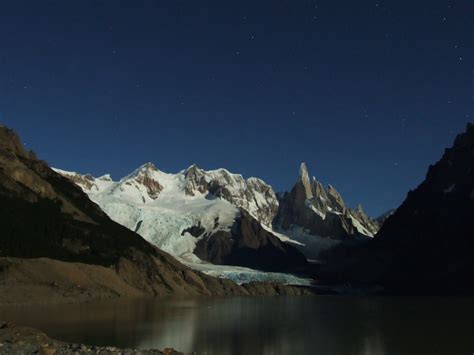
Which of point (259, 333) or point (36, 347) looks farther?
point (259, 333)

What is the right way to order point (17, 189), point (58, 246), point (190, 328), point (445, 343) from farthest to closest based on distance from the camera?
point (17, 189) → point (58, 246) → point (190, 328) → point (445, 343)

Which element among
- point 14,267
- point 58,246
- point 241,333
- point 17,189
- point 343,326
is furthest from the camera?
point 17,189

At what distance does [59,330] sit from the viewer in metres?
70.7

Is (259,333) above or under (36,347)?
above

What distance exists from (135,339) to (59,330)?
10.9 metres

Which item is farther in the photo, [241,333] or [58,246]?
[58,246]

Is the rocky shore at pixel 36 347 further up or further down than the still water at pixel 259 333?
further down

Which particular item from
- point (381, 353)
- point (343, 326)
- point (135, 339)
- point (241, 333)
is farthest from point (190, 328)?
point (381, 353)

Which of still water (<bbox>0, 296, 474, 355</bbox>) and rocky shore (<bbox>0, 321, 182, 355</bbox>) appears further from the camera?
still water (<bbox>0, 296, 474, 355</bbox>)

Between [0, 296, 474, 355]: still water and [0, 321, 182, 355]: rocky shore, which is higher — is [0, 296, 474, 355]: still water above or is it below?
above

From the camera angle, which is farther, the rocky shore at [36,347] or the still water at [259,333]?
the still water at [259,333]

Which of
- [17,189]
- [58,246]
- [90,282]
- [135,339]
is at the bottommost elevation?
[135,339]

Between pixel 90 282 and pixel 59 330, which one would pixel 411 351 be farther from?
pixel 90 282

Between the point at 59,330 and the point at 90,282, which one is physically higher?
the point at 90,282
